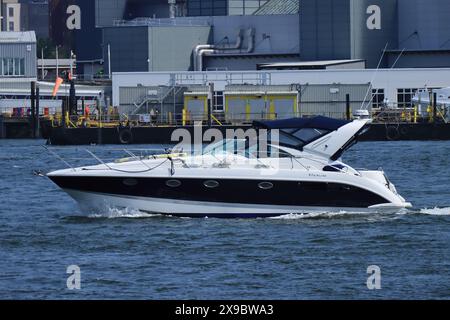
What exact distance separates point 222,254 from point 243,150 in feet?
18.2

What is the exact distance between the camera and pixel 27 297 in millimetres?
26984

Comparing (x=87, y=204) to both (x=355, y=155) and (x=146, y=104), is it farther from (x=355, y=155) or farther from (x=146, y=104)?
(x=146, y=104)

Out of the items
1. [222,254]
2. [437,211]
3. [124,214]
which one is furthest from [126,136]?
[222,254]

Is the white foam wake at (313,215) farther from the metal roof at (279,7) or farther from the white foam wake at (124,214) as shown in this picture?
the metal roof at (279,7)

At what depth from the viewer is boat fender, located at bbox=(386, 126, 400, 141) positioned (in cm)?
8744

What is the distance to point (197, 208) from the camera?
36.5m

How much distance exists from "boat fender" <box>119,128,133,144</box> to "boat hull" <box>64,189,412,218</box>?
5184 cm

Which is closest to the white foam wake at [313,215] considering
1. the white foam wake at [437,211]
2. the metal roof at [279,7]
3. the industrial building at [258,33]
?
the white foam wake at [437,211]

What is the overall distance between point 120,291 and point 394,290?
497 centimetres

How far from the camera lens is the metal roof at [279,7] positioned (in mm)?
125688

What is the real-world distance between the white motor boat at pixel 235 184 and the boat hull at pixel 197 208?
0.02 m

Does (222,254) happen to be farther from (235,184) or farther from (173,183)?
(173,183)

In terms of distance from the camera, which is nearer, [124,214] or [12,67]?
[124,214]
